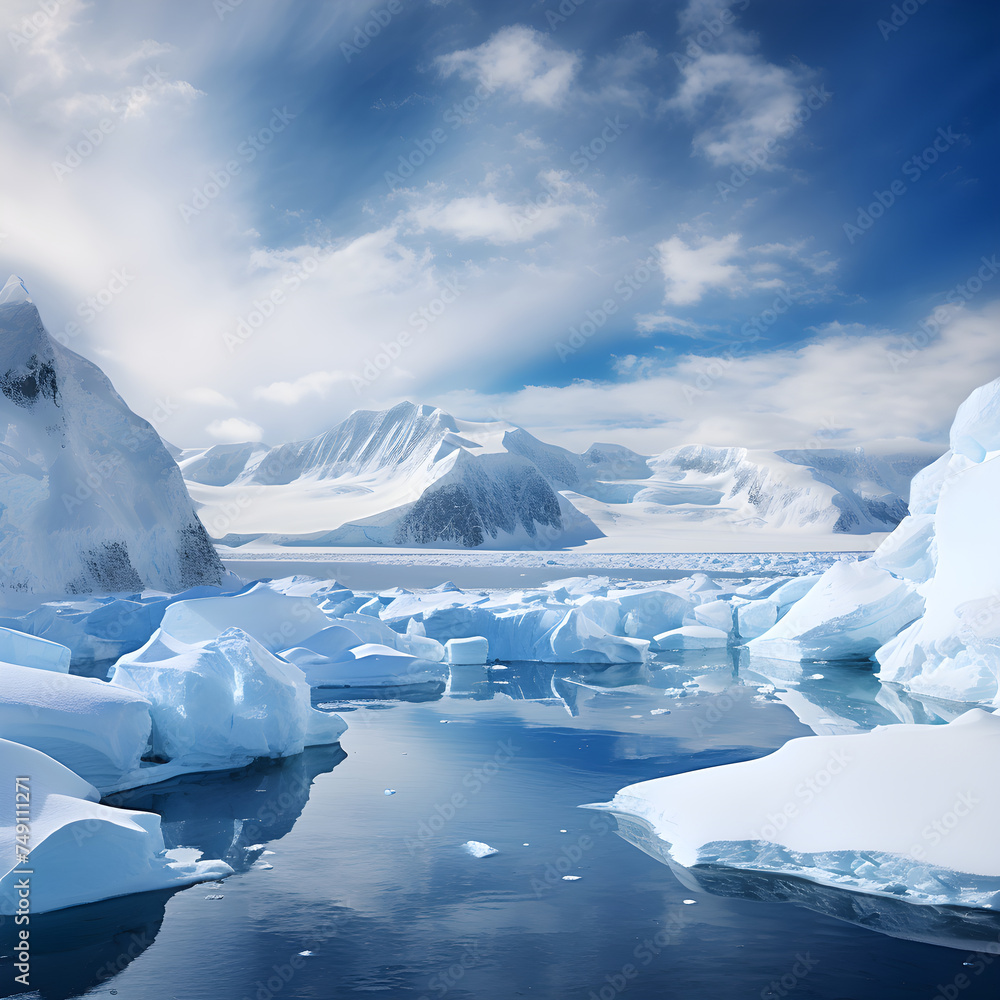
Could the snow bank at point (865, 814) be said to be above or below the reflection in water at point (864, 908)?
above

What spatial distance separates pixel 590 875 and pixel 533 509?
233ft

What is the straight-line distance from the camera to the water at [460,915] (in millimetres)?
3369

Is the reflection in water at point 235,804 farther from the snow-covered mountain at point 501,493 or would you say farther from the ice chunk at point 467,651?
the snow-covered mountain at point 501,493

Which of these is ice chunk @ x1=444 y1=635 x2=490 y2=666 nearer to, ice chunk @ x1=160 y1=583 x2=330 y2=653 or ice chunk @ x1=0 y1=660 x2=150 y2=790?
ice chunk @ x1=160 y1=583 x2=330 y2=653

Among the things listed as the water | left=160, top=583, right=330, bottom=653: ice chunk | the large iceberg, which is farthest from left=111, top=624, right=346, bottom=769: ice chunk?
the large iceberg

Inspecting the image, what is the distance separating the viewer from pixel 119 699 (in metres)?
5.88

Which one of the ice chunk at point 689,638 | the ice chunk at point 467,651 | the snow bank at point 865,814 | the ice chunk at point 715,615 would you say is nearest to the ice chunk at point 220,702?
the snow bank at point 865,814

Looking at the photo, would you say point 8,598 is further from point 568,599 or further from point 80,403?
point 568,599

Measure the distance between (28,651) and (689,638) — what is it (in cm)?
1094

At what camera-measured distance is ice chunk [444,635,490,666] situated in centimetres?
1278

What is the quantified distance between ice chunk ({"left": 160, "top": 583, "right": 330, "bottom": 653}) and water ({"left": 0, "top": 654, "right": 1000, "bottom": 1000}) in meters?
3.46

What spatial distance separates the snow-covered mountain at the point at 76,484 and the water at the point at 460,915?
12845 millimetres

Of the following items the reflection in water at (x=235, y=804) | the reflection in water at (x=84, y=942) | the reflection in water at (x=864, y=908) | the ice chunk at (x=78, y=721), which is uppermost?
the ice chunk at (x=78, y=721)

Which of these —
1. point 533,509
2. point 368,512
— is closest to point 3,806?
point 368,512
